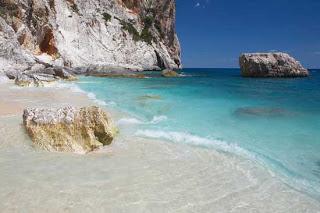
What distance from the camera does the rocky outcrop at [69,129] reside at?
28.6ft

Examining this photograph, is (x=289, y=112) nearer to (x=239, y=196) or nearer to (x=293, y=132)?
(x=293, y=132)

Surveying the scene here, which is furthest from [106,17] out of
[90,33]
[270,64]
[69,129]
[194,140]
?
[69,129]

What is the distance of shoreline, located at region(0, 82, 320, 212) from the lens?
5785mm

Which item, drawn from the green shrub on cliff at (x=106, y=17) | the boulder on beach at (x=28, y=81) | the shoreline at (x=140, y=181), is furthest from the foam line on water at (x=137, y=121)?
the green shrub on cliff at (x=106, y=17)

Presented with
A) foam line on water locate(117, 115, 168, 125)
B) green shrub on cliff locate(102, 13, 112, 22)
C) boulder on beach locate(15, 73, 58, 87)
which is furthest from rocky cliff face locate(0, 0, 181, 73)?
foam line on water locate(117, 115, 168, 125)

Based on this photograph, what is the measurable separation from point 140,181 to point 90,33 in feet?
205

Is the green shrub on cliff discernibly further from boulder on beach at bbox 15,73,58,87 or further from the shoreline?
the shoreline

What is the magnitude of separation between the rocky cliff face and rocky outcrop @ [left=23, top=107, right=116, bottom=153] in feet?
101

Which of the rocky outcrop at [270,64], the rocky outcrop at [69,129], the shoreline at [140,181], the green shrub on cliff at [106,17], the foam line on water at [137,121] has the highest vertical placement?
the green shrub on cliff at [106,17]

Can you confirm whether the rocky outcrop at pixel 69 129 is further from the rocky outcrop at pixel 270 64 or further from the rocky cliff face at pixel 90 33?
the rocky outcrop at pixel 270 64

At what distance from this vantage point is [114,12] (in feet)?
258

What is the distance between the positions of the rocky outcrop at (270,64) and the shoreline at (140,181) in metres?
53.0

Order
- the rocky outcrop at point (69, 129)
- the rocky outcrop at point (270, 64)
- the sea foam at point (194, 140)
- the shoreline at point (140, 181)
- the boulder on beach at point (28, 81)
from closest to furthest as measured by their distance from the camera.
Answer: the shoreline at point (140, 181) < the rocky outcrop at point (69, 129) < the sea foam at point (194, 140) < the boulder on beach at point (28, 81) < the rocky outcrop at point (270, 64)

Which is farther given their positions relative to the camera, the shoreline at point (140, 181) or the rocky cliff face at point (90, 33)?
the rocky cliff face at point (90, 33)
